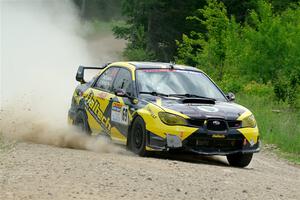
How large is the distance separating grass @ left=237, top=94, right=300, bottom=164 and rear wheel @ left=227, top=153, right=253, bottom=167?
2.04 m

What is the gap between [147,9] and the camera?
148 ft

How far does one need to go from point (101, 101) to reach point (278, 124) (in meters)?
5.75

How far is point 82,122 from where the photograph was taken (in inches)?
528

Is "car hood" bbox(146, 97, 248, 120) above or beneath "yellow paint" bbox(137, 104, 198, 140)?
above

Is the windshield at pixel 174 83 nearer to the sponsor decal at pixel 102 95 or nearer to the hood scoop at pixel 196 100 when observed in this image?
the hood scoop at pixel 196 100

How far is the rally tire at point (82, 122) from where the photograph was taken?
13.1m

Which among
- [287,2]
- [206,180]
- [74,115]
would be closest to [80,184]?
[206,180]

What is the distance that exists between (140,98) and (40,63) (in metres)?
21.7

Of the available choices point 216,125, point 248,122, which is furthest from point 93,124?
point 248,122

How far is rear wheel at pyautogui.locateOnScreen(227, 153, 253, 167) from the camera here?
1159 cm

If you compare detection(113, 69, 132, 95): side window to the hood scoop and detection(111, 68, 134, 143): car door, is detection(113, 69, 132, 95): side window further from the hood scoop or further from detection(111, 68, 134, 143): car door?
the hood scoop

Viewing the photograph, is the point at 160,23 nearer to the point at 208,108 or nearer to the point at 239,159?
the point at 239,159

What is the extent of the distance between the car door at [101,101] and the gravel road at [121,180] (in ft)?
5.86

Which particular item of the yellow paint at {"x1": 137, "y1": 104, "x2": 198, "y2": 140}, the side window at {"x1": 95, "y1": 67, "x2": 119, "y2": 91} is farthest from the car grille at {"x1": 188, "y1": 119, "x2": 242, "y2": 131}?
the side window at {"x1": 95, "y1": 67, "x2": 119, "y2": 91}
